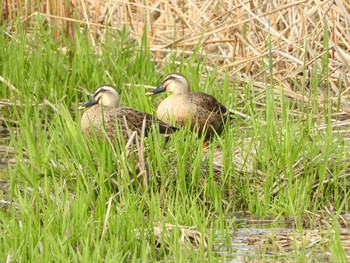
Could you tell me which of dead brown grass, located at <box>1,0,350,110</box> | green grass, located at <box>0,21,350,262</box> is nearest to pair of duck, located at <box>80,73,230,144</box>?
green grass, located at <box>0,21,350,262</box>

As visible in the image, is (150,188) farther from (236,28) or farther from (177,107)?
(236,28)

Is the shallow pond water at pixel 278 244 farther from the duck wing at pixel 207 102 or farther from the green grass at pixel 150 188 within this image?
the duck wing at pixel 207 102

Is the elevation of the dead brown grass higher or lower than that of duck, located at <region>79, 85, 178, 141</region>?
higher

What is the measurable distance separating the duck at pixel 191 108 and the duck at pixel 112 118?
15.0 inches

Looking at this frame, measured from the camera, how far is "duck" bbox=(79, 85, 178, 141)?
664 cm

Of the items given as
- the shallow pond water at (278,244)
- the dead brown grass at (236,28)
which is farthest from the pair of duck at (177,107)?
the shallow pond water at (278,244)

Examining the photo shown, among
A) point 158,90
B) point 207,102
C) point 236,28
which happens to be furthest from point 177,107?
point 236,28

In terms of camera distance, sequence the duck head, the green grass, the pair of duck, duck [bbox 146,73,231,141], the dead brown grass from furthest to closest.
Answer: the dead brown grass
duck [bbox 146,73,231,141]
the duck head
the pair of duck
the green grass

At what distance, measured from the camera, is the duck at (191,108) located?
24.3ft

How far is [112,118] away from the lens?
6957mm

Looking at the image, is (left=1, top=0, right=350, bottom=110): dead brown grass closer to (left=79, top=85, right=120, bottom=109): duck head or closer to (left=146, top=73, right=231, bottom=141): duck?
(left=146, top=73, right=231, bottom=141): duck

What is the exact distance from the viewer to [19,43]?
8508 millimetres

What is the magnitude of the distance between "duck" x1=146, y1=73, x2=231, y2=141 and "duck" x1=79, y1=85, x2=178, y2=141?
382 mm

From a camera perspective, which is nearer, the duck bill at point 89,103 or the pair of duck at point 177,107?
the pair of duck at point 177,107
